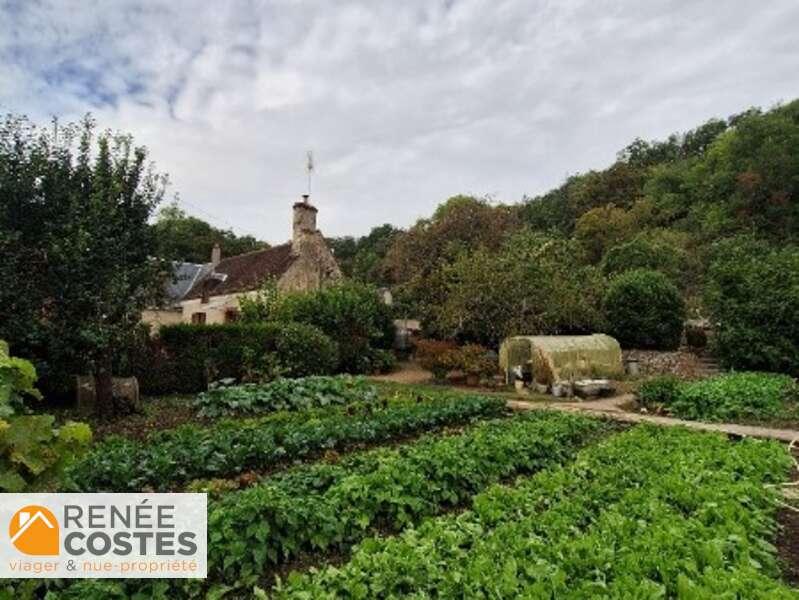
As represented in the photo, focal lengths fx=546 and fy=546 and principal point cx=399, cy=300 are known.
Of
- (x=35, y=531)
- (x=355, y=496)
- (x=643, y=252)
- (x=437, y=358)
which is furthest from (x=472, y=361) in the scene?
(x=643, y=252)

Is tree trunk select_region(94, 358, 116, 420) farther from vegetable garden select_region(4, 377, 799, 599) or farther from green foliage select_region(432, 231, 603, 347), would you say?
green foliage select_region(432, 231, 603, 347)

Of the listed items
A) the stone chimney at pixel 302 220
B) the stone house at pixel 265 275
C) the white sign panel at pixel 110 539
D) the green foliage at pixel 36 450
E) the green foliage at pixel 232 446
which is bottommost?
the green foliage at pixel 232 446

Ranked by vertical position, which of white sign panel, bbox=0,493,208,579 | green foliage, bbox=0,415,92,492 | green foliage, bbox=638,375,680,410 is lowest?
green foliage, bbox=638,375,680,410

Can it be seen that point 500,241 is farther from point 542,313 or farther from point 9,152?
point 9,152

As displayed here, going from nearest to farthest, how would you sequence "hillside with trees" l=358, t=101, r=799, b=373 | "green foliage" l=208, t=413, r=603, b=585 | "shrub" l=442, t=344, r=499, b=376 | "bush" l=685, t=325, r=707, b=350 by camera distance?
1. "green foliage" l=208, t=413, r=603, b=585
2. "hillside with trees" l=358, t=101, r=799, b=373
3. "shrub" l=442, t=344, r=499, b=376
4. "bush" l=685, t=325, r=707, b=350

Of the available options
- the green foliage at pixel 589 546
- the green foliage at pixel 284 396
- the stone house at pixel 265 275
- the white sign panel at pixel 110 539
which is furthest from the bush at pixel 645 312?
the white sign panel at pixel 110 539

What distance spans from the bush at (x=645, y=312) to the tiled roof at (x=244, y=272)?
15114 mm

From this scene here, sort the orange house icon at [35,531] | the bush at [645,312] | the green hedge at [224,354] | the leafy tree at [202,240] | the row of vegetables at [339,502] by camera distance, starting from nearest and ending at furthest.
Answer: the orange house icon at [35,531] < the row of vegetables at [339,502] < the green hedge at [224,354] < the bush at [645,312] < the leafy tree at [202,240]

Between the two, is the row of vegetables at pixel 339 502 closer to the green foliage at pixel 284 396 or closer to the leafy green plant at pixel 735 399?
the green foliage at pixel 284 396

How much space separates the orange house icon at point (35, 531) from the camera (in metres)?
3.02

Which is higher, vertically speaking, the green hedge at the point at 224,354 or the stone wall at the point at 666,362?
the green hedge at the point at 224,354

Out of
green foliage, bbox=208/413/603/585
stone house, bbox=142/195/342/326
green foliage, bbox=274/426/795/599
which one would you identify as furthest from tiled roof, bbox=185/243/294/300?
green foliage, bbox=274/426/795/599

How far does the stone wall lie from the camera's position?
731 inches

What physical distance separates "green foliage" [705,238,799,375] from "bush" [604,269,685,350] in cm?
402
